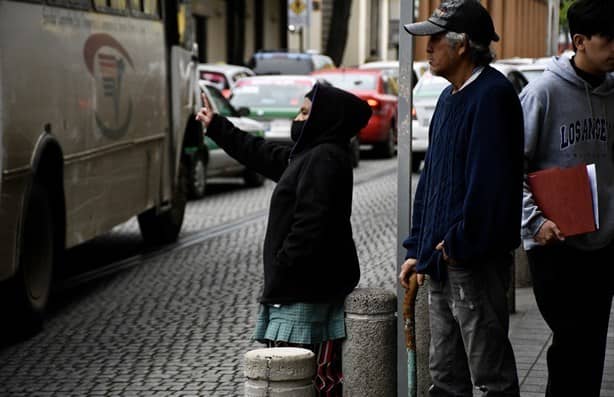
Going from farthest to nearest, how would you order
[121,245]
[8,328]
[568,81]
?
[121,245] < [8,328] < [568,81]

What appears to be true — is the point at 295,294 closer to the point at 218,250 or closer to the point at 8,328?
the point at 8,328

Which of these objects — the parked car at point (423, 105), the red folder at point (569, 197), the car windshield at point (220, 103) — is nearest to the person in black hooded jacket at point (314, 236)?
the red folder at point (569, 197)

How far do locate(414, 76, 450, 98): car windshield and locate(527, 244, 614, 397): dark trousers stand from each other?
16.1 meters

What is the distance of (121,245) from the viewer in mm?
14109

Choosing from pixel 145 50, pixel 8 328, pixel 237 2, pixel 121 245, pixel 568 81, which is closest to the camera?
pixel 568 81

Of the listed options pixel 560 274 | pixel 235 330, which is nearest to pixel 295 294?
pixel 560 274

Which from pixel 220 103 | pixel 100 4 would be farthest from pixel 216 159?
pixel 100 4

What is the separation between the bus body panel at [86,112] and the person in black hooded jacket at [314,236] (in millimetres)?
3290

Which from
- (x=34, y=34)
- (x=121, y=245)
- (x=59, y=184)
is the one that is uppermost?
(x=34, y=34)

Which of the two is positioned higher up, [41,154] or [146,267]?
[41,154]

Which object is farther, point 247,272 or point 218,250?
point 218,250

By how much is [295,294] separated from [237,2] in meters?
41.8

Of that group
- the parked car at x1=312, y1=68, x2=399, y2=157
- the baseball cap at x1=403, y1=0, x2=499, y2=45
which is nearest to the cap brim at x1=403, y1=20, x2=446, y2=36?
the baseball cap at x1=403, y1=0, x2=499, y2=45

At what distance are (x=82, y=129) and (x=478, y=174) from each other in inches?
244
